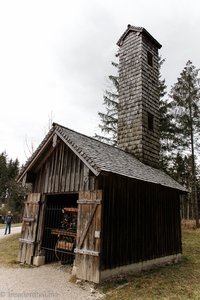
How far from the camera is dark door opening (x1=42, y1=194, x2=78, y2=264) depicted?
9.59 meters

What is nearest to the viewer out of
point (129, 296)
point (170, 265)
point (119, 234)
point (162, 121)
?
point (129, 296)

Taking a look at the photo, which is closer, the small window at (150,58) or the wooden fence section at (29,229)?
the wooden fence section at (29,229)

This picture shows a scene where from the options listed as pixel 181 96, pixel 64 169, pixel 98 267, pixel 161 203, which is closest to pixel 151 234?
pixel 161 203

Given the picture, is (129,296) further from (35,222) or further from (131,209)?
(35,222)

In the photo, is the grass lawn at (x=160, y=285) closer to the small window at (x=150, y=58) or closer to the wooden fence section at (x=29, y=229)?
the wooden fence section at (x=29, y=229)

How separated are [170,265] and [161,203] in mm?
2580

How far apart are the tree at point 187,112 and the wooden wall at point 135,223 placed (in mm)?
10801

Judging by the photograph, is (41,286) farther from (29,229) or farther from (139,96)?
(139,96)

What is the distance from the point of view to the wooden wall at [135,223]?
799 cm

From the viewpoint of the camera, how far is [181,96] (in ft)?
73.7

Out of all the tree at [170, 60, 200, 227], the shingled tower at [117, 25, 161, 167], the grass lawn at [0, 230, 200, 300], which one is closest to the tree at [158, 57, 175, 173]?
the tree at [170, 60, 200, 227]

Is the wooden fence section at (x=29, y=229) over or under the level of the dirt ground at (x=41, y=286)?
over

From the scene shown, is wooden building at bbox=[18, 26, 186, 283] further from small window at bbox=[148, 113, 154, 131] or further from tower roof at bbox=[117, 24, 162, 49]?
tower roof at bbox=[117, 24, 162, 49]

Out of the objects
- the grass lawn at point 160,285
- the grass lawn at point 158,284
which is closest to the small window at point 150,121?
the grass lawn at point 158,284
